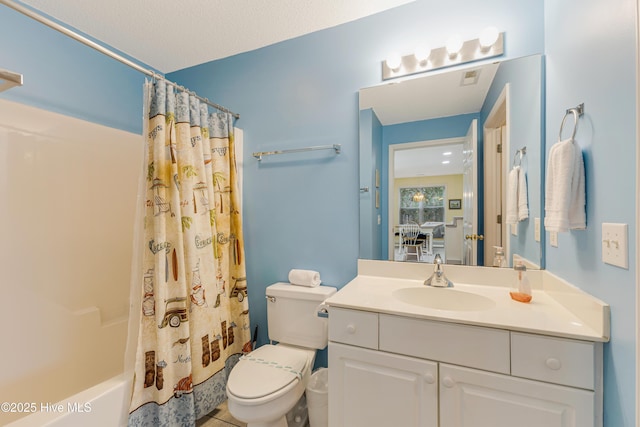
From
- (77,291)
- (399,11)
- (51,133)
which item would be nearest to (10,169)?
(51,133)

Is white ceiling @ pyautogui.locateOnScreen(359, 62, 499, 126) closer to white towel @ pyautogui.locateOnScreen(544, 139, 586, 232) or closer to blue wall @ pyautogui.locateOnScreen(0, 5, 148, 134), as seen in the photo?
white towel @ pyautogui.locateOnScreen(544, 139, 586, 232)

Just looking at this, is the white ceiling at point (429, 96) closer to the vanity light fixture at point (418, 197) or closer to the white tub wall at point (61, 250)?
the vanity light fixture at point (418, 197)

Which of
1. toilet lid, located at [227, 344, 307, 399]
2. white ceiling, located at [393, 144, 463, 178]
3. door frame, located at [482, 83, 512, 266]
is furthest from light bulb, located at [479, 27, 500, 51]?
toilet lid, located at [227, 344, 307, 399]

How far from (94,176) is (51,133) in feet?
1.06

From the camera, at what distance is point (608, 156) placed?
812mm

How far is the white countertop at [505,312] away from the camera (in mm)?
871

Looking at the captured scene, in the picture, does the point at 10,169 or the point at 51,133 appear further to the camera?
the point at 51,133

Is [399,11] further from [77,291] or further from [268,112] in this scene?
[77,291]

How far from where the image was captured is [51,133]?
5.37ft

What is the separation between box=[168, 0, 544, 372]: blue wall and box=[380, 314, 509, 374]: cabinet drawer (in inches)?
25.8

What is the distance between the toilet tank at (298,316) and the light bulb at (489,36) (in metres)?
1.63

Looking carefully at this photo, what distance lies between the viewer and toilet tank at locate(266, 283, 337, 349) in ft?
5.44

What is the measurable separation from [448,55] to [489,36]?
Result: 0.65 ft

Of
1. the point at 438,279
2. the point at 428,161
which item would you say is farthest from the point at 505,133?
the point at 438,279
